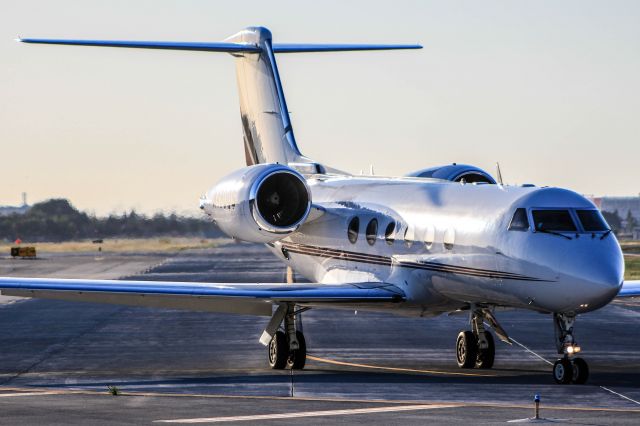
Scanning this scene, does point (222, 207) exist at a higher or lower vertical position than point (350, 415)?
higher

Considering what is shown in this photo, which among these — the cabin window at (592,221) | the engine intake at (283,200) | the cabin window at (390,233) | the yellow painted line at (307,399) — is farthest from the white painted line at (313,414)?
the engine intake at (283,200)

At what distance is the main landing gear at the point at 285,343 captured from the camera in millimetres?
22078

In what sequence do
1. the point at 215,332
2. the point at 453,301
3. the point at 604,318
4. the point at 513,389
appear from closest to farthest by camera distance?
the point at 513,389 → the point at 453,301 → the point at 215,332 → the point at 604,318

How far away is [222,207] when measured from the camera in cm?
2364

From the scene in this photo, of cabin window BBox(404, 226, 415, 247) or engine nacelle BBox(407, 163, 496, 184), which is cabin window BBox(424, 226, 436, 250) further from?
engine nacelle BBox(407, 163, 496, 184)

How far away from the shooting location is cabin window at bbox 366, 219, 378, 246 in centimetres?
2333

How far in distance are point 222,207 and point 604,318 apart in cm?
1389

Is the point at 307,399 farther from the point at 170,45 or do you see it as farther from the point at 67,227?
the point at 67,227

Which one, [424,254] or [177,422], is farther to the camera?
[424,254]

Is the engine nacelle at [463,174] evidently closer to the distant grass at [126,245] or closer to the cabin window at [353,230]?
the cabin window at [353,230]

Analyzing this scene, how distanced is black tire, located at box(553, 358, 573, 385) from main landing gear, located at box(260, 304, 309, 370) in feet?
16.1

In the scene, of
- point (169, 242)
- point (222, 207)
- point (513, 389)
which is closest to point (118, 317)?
point (222, 207)

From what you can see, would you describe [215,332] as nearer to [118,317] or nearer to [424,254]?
[118,317]

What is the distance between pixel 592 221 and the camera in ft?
62.8
